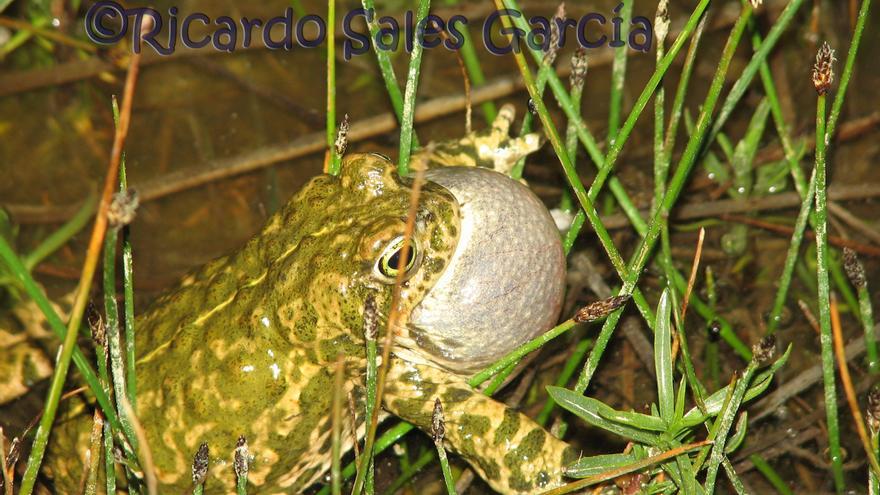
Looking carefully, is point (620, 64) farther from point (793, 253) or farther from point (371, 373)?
point (371, 373)

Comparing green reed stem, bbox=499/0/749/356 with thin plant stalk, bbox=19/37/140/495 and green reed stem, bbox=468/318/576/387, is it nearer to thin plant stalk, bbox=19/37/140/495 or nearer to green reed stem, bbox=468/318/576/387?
green reed stem, bbox=468/318/576/387

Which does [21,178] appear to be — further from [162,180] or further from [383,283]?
[383,283]

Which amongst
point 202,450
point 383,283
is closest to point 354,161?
point 383,283

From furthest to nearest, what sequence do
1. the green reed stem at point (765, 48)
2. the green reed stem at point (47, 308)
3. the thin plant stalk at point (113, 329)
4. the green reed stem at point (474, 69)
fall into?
the green reed stem at point (474, 69) < the green reed stem at point (765, 48) < the thin plant stalk at point (113, 329) < the green reed stem at point (47, 308)

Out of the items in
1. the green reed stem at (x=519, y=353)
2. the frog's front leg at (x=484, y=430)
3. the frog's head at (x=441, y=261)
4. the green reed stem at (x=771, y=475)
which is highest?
the frog's head at (x=441, y=261)

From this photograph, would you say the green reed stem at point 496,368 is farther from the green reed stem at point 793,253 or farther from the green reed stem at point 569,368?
the green reed stem at point 793,253

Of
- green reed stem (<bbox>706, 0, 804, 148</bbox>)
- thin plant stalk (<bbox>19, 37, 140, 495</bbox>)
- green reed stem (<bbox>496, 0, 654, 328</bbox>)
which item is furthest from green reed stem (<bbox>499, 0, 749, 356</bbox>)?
thin plant stalk (<bbox>19, 37, 140, 495</bbox>)

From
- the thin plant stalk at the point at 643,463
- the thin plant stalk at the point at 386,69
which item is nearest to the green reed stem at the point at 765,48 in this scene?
the thin plant stalk at the point at 386,69
